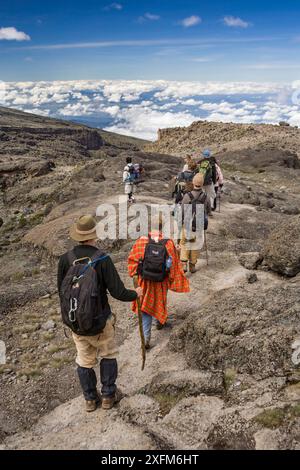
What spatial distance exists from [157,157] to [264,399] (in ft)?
137

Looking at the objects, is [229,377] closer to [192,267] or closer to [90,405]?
[90,405]

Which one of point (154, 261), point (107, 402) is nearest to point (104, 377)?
point (107, 402)

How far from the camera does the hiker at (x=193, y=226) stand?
40.4 ft

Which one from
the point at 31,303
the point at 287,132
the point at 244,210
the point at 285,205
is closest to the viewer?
the point at 31,303

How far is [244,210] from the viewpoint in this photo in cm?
2475

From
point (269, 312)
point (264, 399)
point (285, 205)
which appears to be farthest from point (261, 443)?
point (285, 205)

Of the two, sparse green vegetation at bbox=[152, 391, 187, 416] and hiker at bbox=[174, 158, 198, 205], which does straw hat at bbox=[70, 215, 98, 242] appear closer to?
sparse green vegetation at bbox=[152, 391, 187, 416]

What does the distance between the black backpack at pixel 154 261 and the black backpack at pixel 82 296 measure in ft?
8.30

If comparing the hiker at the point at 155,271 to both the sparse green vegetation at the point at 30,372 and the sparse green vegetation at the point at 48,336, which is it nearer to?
the sparse green vegetation at the point at 30,372

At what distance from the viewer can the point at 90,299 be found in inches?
250

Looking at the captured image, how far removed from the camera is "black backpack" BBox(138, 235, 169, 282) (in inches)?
352

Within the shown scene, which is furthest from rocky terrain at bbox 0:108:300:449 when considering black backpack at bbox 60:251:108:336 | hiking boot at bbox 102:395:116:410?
black backpack at bbox 60:251:108:336

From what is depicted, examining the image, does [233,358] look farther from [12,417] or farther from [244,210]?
[244,210]
